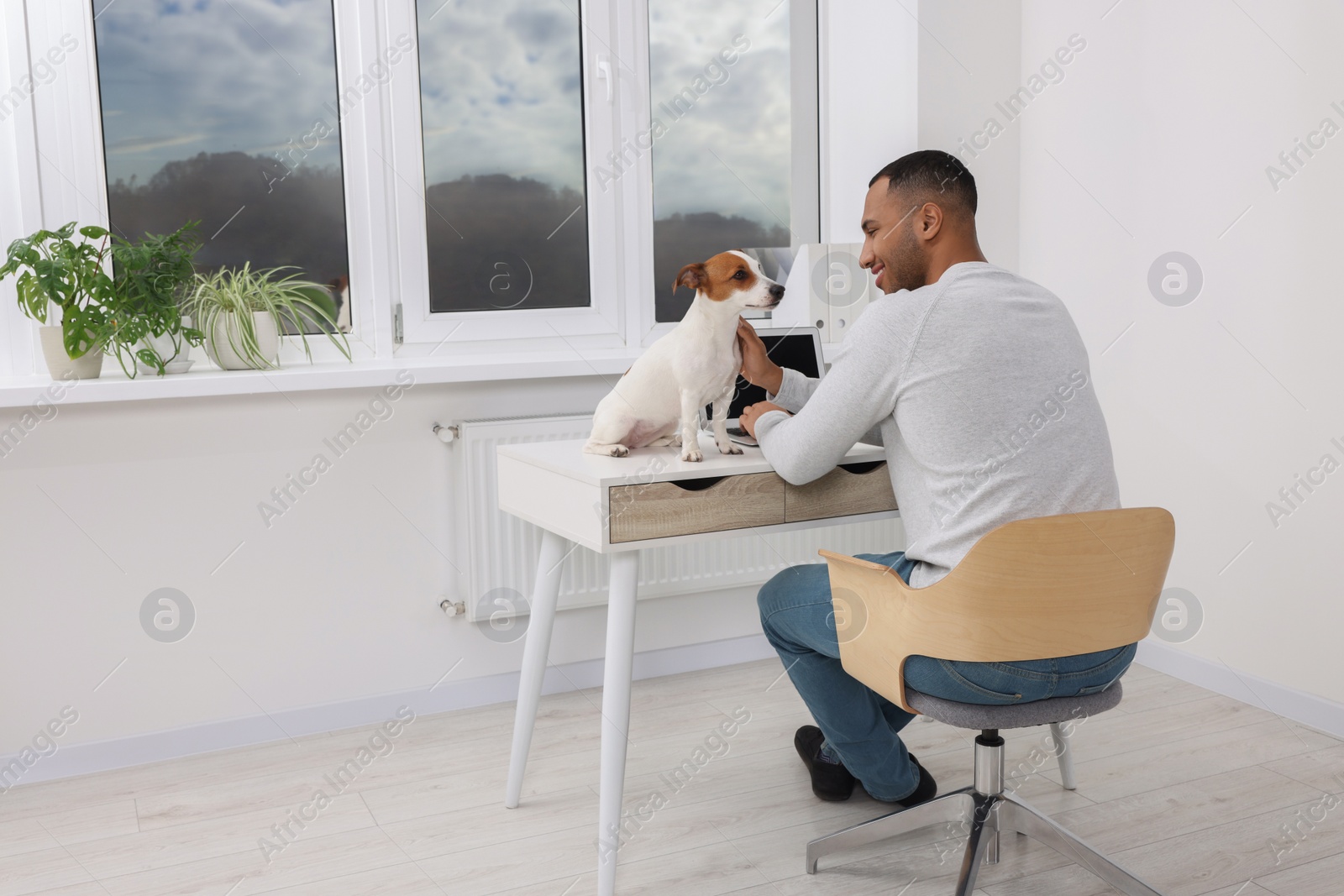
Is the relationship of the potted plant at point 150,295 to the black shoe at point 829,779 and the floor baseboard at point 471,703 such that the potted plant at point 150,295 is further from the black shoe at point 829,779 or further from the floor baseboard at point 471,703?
the black shoe at point 829,779

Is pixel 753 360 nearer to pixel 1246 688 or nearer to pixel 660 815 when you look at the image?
pixel 660 815

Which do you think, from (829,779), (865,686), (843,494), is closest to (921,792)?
(829,779)

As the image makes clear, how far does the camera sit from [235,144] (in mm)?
2445

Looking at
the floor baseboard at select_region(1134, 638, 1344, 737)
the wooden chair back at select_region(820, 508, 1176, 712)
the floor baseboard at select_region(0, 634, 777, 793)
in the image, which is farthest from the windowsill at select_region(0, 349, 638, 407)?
the floor baseboard at select_region(1134, 638, 1344, 737)

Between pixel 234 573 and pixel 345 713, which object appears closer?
pixel 234 573

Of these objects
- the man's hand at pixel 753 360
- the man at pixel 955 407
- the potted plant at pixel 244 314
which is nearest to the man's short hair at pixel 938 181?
the man at pixel 955 407

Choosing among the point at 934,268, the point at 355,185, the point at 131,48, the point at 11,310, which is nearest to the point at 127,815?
the point at 11,310

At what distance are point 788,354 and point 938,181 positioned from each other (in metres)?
0.61

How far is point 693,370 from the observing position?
1.73m

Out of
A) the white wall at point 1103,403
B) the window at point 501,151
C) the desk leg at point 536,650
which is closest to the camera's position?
the desk leg at point 536,650

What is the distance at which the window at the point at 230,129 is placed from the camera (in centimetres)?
234

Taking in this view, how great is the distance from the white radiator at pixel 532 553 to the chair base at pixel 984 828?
846mm

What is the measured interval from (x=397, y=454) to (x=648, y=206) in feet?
3.16

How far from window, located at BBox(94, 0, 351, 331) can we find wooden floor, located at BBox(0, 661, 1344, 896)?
3.78ft
